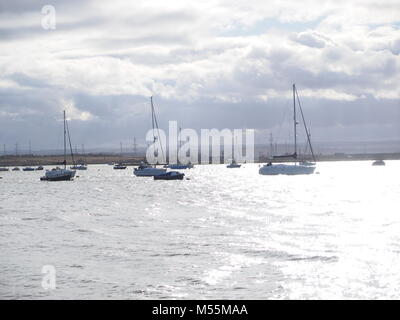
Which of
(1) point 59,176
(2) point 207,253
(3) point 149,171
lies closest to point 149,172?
(3) point 149,171

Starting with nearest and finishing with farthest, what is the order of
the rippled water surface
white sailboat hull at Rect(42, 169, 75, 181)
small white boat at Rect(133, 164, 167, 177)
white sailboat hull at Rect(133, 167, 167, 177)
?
the rippled water surface < white sailboat hull at Rect(42, 169, 75, 181) < small white boat at Rect(133, 164, 167, 177) < white sailboat hull at Rect(133, 167, 167, 177)

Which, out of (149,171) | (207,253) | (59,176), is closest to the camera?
(207,253)

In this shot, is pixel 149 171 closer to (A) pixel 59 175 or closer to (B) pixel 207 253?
(A) pixel 59 175

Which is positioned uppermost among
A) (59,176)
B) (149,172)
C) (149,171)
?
(149,171)

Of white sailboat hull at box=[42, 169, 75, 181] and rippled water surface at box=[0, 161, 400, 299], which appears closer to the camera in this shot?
rippled water surface at box=[0, 161, 400, 299]

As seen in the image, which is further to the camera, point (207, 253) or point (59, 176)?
point (59, 176)

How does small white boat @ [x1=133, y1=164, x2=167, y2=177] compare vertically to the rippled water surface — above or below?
above

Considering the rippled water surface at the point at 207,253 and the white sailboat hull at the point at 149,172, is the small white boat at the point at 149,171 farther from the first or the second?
the rippled water surface at the point at 207,253

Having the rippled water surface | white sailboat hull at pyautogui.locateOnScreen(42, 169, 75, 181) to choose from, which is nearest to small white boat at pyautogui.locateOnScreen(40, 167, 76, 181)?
white sailboat hull at pyautogui.locateOnScreen(42, 169, 75, 181)

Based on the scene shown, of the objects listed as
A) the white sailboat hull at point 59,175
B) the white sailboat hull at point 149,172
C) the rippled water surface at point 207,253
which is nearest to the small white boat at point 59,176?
the white sailboat hull at point 59,175

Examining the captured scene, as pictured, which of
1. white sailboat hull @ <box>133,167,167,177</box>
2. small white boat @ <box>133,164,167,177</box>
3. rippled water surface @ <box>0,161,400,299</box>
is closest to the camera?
rippled water surface @ <box>0,161,400,299</box>

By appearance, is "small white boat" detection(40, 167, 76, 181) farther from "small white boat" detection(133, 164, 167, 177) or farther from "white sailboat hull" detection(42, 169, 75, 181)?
"small white boat" detection(133, 164, 167, 177)
